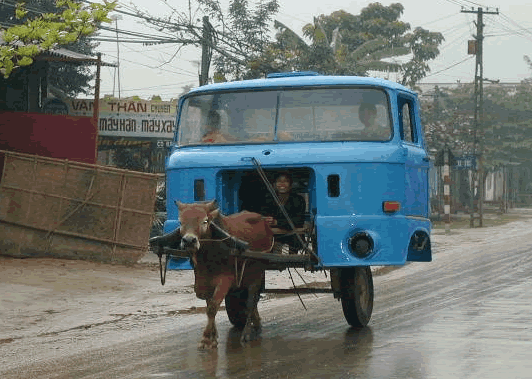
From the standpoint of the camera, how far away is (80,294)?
1839 centimetres

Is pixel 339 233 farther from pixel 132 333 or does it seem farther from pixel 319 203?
pixel 132 333

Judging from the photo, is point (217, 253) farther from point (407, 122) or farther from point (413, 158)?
point (407, 122)

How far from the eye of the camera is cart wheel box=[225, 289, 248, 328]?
13.6 m

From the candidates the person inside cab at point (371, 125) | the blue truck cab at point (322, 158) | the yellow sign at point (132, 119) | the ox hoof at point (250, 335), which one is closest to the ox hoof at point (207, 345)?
the ox hoof at point (250, 335)

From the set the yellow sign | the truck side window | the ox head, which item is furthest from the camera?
the yellow sign

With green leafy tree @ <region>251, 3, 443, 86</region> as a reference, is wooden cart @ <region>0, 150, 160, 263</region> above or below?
below

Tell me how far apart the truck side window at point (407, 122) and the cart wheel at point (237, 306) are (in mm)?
2520

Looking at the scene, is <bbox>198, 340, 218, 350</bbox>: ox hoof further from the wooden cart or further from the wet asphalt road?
the wooden cart

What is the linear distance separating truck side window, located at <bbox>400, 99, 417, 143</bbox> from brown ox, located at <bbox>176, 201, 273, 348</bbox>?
2.19m

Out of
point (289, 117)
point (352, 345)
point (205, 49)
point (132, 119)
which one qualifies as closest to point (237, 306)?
point (352, 345)

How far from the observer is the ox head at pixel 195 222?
36.7 feet

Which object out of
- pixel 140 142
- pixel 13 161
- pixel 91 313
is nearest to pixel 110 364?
pixel 91 313

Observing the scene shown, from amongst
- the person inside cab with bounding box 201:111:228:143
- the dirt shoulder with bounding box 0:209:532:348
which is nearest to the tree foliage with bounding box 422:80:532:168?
the dirt shoulder with bounding box 0:209:532:348

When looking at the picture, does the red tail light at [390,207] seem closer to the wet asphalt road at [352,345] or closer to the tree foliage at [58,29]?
the wet asphalt road at [352,345]
